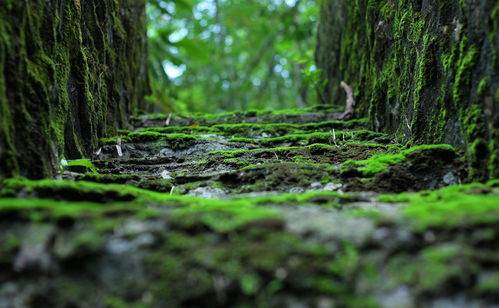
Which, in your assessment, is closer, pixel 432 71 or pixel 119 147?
pixel 432 71

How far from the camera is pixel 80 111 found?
11.7ft

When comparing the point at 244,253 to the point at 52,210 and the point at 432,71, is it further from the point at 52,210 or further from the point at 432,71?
the point at 432,71

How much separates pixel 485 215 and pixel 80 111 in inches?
128

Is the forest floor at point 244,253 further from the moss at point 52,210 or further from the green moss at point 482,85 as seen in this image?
the green moss at point 482,85

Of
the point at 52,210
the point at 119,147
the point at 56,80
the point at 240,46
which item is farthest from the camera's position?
the point at 240,46

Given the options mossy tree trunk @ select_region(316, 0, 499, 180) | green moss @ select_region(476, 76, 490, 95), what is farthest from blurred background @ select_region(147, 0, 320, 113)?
green moss @ select_region(476, 76, 490, 95)

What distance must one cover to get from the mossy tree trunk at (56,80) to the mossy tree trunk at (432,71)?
2.84m

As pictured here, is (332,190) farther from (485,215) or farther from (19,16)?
(19,16)

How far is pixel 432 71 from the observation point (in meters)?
3.26

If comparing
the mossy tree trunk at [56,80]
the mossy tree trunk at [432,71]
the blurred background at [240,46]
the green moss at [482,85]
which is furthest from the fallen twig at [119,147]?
the blurred background at [240,46]

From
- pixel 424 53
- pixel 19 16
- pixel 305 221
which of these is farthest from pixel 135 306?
pixel 424 53

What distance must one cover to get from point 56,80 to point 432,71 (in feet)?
9.81

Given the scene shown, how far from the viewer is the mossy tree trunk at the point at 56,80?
236 cm

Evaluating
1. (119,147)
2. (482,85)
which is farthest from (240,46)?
(482,85)
